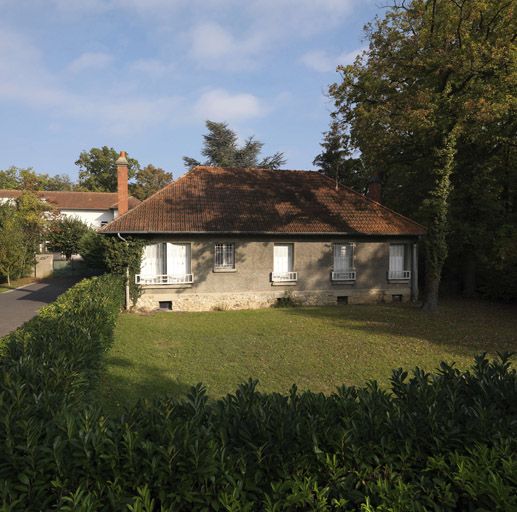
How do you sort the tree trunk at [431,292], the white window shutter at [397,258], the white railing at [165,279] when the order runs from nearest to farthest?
1. the tree trunk at [431,292]
2. the white railing at [165,279]
3. the white window shutter at [397,258]

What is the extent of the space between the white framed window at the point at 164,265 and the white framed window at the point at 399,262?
10.1 metres

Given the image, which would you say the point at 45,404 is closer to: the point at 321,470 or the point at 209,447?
the point at 209,447

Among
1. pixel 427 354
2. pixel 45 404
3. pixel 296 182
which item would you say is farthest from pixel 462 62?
pixel 45 404

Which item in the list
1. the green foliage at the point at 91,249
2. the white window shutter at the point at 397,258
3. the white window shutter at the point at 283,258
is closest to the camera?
the white window shutter at the point at 283,258

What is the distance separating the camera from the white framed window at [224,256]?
17.7m

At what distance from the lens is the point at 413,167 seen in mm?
20750

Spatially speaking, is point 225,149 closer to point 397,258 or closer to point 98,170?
point 397,258

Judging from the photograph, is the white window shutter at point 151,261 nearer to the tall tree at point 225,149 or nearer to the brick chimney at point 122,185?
the brick chimney at point 122,185

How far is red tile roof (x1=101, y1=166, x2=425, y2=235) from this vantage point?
57.1ft

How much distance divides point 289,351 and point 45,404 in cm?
778

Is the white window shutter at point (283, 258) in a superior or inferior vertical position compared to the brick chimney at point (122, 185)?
inferior

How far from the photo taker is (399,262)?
64.4 feet

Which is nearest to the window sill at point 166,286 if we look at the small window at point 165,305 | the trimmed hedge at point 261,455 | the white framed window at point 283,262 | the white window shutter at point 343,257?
the small window at point 165,305

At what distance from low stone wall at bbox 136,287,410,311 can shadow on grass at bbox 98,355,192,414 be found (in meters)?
7.95
